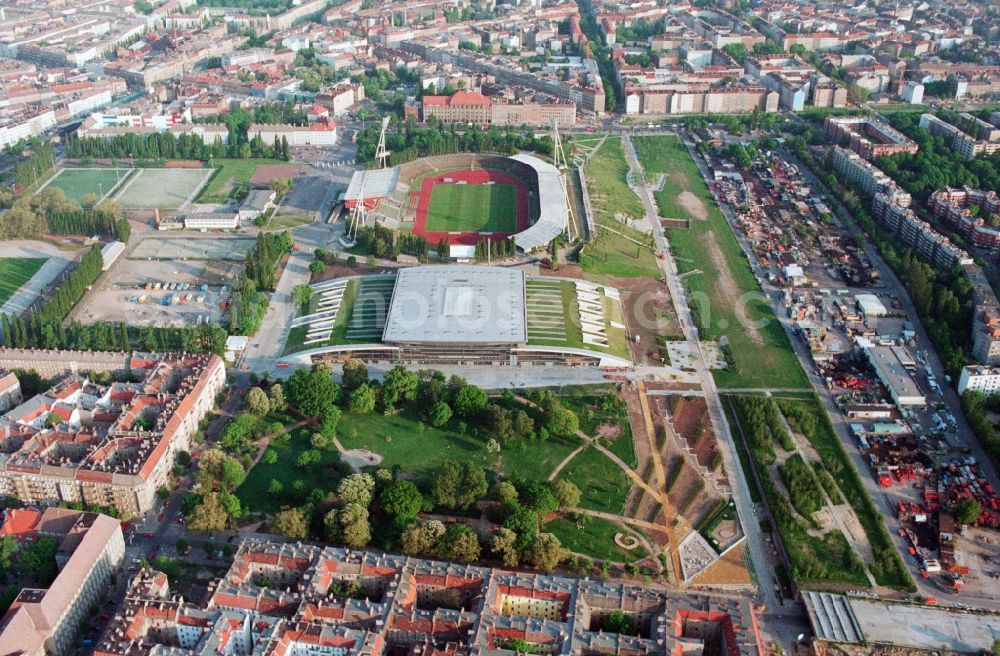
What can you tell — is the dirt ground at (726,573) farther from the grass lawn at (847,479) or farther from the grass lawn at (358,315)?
the grass lawn at (358,315)

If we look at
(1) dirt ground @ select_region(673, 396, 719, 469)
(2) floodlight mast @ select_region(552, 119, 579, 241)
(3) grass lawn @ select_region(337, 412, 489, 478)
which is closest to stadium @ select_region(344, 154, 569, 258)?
(2) floodlight mast @ select_region(552, 119, 579, 241)

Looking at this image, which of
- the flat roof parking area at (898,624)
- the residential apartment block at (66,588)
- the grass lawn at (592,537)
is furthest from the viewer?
the grass lawn at (592,537)

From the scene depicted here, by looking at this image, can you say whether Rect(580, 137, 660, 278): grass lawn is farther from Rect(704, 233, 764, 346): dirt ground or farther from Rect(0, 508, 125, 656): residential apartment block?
Rect(0, 508, 125, 656): residential apartment block

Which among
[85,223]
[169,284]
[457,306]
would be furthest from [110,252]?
[457,306]

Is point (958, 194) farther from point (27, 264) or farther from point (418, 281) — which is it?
point (27, 264)

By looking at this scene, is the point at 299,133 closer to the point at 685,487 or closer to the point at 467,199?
the point at 467,199

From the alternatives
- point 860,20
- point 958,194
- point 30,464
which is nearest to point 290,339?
point 30,464

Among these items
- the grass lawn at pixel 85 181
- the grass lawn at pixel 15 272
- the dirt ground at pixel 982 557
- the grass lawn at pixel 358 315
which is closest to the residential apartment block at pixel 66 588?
the grass lawn at pixel 358 315
